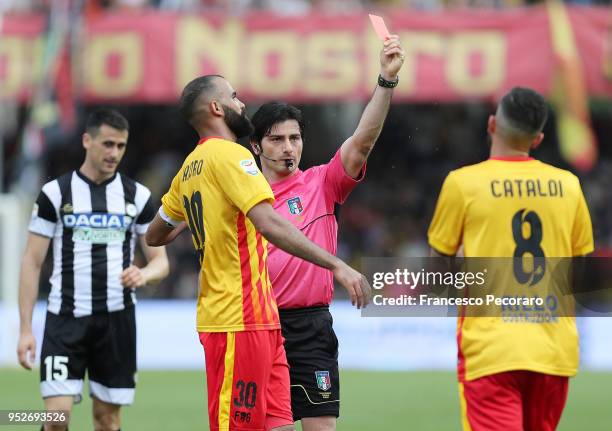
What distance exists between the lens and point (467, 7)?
57.4ft

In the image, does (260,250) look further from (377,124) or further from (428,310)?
(428,310)

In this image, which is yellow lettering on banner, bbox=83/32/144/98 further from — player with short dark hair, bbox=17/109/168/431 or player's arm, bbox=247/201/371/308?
player's arm, bbox=247/201/371/308

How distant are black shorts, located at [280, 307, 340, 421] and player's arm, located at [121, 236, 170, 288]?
1.24 metres

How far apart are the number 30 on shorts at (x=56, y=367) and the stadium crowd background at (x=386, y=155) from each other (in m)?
11.4

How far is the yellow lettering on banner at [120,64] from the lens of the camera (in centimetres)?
1634

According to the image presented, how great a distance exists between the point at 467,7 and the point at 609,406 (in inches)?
329

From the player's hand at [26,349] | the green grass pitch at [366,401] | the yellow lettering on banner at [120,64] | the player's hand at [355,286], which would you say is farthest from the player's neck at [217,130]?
the yellow lettering on banner at [120,64]

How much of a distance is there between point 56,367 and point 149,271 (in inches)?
32.7

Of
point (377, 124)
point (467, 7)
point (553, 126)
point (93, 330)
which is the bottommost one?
point (93, 330)

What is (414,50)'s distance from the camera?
16.5 m

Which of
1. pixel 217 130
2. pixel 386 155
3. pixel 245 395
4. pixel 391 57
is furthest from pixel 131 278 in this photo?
pixel 386 155

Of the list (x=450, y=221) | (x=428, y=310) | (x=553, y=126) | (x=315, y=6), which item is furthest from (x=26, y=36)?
(x=450, y=221)

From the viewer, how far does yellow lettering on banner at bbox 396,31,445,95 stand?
16.4 m

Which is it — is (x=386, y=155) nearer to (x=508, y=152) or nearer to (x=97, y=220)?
(x=97, y=220)
